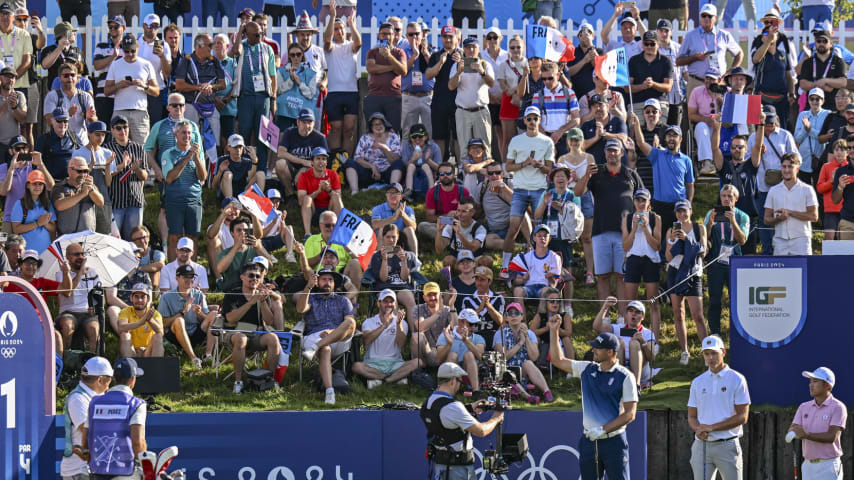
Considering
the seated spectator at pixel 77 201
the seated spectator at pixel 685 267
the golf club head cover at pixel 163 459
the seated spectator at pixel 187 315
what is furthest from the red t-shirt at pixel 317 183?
the golf club head cover at pixel 163 459

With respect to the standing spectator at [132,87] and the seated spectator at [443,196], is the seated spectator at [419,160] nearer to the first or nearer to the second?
the seated spectator at [443,196]

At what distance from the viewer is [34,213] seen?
1891 centimetres

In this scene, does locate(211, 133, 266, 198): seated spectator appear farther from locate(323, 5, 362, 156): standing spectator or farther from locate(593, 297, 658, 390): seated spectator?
locate(593, 297, 658, 390): seated spectator

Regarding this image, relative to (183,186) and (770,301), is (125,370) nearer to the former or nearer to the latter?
(183,186)

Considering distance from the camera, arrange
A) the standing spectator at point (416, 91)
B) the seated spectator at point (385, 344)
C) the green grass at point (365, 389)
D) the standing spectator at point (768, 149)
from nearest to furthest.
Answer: the green grass at point (365, 389)
the seated spectator at point (385, 344)
the standing spectator at point (768, 149)
the standing spectator at point (416, 91)

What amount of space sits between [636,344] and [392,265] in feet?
10.9

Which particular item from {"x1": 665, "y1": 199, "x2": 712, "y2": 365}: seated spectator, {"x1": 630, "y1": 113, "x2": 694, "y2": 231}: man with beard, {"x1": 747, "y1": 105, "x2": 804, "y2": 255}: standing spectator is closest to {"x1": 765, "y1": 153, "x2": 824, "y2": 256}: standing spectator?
{"x1": 747, "y1": 105, "x2": 804, "y2": 255}: standing spectator

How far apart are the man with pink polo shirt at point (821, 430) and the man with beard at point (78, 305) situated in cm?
785

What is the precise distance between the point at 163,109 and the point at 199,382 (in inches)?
248

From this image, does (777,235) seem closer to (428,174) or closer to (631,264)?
(631,264)

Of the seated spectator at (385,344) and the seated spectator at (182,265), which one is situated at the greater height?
the seated spectator at (182,265)

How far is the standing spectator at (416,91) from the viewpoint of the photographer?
21.9 meters

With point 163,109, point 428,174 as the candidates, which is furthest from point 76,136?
point 428,174

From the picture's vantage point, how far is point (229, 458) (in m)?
15.1
